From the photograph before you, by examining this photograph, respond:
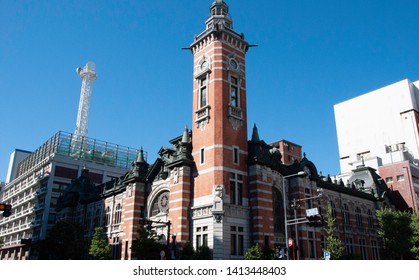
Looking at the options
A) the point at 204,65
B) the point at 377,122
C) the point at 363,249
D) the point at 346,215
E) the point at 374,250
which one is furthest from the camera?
the point at 377,122

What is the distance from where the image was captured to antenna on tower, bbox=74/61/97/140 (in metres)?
92.6

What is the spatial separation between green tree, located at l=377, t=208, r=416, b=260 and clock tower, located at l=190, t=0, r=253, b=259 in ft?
69.7

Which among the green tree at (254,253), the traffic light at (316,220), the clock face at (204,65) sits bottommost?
the green tree at (254,253)

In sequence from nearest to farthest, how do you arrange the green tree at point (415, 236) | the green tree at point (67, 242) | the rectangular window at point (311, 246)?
the rectangular window at point (311, 246), the green tree at point (67, 242), the green tree at point (415, 236)

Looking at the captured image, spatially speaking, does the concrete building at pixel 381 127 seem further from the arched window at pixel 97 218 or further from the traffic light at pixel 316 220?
the arched window at pixel 97 218

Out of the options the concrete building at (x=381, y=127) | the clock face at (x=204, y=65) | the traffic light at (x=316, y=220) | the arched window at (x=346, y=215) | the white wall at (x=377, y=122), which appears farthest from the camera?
the white wall at (x=377, y=122)

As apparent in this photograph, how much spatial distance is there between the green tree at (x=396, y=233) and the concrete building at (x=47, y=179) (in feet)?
165

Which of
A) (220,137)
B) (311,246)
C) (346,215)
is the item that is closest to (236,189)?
(220,137)

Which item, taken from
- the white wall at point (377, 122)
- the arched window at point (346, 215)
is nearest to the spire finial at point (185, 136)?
the arched window at point (346, 215)

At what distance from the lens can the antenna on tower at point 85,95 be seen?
9256 cm

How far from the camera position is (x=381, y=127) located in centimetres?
7806

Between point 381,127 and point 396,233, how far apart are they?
39.0 m

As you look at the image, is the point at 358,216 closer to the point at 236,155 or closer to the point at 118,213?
the point at 236,155

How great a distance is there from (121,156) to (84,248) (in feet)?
142
